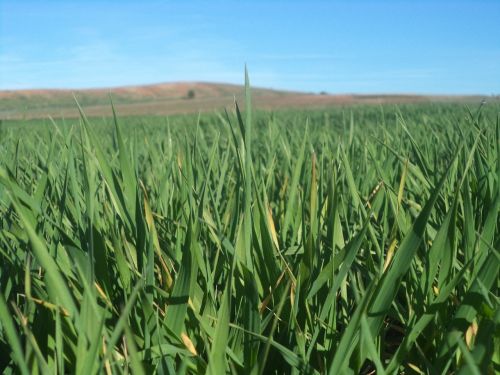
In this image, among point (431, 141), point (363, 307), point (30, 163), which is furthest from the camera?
point (431, 141)

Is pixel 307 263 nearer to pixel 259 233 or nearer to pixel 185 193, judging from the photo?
pixel 259 233

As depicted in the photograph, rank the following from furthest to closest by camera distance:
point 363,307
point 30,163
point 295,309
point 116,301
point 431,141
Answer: point 431,141 → point 30,163 → point 116,301 → point 295,309 → point 363,307

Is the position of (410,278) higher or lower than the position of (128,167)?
lower

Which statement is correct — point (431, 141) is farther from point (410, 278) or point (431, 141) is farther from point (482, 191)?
point (410, 278)

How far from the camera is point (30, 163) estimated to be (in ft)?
3.59

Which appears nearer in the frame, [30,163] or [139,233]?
[139,233]

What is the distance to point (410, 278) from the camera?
632 millimetres

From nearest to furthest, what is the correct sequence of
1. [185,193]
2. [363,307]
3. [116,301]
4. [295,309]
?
[363,307] → [295,309] → [116,301] → [185,193]

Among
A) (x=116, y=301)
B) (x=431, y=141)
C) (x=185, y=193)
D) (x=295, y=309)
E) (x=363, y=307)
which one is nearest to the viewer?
(x=363, y=307)

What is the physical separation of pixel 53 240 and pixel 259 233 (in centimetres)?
22

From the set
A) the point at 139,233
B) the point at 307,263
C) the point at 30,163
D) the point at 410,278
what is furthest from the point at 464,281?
the point at 30,163

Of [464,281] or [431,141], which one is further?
[431,141]

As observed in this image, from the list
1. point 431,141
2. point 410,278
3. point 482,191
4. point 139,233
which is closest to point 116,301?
point 139,233

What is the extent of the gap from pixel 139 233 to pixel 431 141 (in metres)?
1.02
